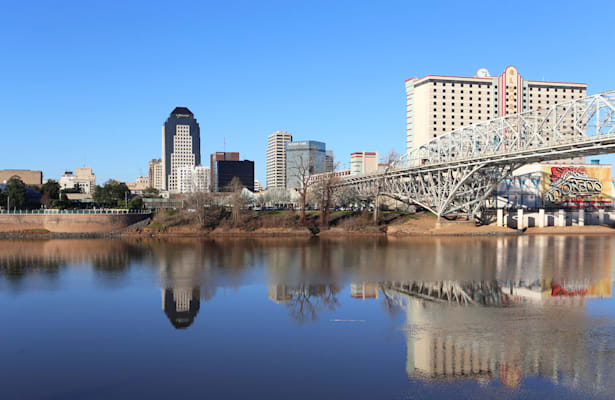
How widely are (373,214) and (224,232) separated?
26.4 m

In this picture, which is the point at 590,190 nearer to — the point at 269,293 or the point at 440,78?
the point at 440,78

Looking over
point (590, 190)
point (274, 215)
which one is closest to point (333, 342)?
point (274, 215)

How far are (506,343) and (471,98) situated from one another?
458 feet

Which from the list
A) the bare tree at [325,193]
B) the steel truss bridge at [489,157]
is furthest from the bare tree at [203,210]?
the steel truss bridge at [489,157]

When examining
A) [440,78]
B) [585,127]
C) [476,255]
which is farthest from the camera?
[440,78]

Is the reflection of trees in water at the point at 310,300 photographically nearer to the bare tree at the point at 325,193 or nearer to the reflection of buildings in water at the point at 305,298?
the reflection of buildings in water at the point at 305,298

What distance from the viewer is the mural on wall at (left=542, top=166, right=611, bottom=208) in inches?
3531

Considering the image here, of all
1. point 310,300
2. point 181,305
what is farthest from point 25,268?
point 310,300

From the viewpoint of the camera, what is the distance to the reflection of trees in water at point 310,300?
24311mm

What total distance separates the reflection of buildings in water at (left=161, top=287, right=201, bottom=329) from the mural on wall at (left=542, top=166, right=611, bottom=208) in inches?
3085

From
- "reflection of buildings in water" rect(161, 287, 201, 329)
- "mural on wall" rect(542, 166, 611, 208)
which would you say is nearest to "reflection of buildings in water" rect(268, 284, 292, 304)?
"reflection of buildings in water" rect(161, 287, 201, 329)

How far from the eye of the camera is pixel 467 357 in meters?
17.6

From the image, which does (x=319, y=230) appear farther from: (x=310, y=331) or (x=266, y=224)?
(x=310, y=331)

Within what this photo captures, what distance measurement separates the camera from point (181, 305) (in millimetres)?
26359
